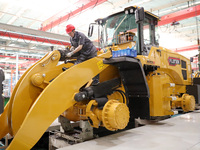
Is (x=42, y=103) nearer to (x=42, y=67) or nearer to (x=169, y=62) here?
(x=42, y=67)

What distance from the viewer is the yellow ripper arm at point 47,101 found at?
2.35 m

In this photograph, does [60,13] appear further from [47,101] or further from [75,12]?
[47,101]

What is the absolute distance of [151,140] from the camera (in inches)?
117

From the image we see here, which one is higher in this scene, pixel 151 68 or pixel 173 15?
pixel 173 15

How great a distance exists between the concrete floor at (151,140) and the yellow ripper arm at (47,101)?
0.52 m

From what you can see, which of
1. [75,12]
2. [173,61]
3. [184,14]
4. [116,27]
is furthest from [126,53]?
[184,14]

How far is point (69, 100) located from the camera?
284cm

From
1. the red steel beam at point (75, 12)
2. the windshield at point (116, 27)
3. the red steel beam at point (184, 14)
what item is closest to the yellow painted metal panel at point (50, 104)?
the windshield at point (116, 27)

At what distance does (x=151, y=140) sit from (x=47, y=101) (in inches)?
69.8

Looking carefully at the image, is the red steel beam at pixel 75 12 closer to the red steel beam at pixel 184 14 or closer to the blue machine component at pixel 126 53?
the blue machine component at pixel 126 53

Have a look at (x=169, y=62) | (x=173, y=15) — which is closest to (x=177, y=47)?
(x=173, y=15)

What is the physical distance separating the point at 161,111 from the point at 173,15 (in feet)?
18.3

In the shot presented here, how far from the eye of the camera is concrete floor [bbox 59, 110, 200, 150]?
104 inches

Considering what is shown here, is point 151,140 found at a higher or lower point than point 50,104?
lower
